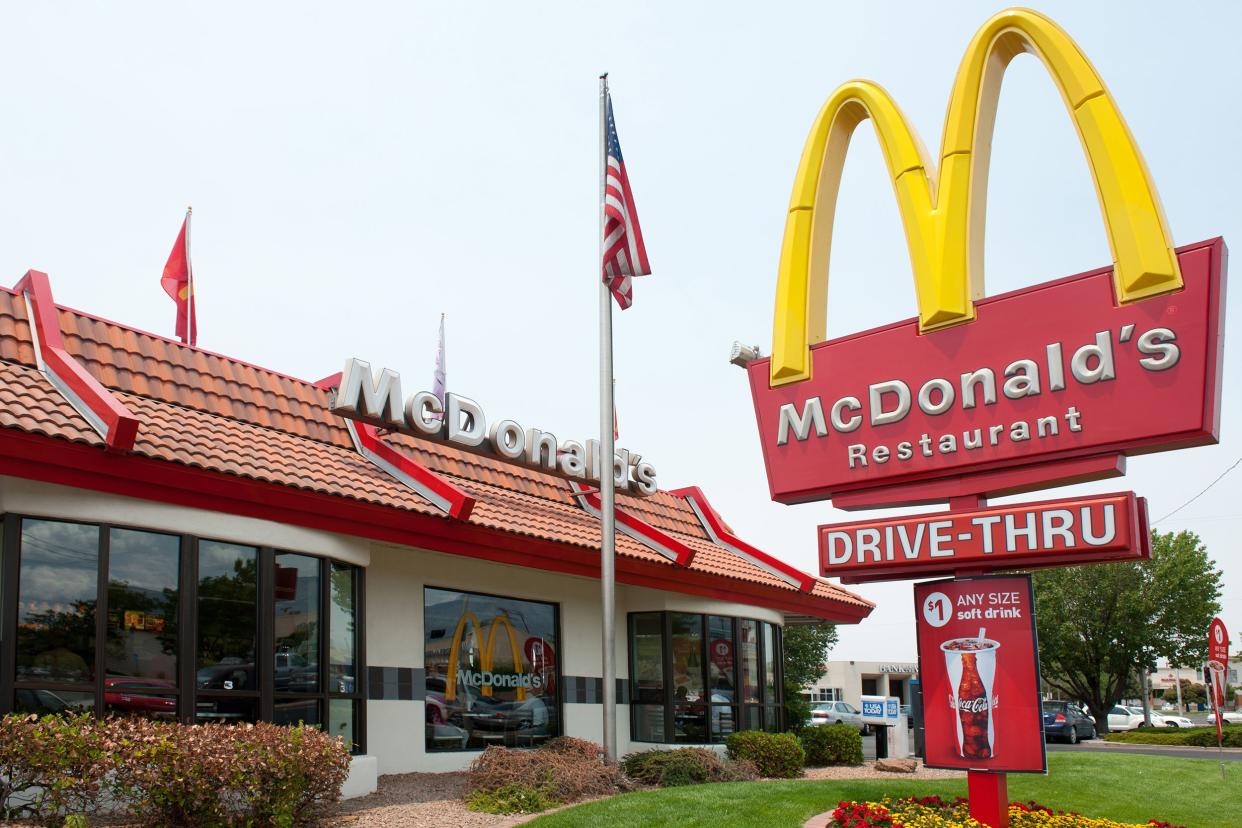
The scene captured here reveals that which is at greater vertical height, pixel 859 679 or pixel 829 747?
pixel 829 747

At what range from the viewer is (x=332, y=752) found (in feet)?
35.9

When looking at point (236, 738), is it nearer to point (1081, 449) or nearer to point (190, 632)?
point (190, 632)

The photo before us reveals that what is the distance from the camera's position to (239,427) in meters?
14.3

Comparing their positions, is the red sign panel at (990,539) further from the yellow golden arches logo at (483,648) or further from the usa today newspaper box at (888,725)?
the usa today newspaper box at (888,725)

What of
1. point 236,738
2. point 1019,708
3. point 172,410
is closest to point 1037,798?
point 1019,708

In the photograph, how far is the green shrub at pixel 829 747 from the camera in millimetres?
21172

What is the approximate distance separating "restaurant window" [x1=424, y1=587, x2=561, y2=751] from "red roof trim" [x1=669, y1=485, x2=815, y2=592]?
5304 millimetres

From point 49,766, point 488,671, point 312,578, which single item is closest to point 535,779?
point 488,671

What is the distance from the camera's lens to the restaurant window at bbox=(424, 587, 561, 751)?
16031 mm

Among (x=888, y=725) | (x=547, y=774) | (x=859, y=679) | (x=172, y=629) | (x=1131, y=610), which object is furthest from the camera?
(x=859, y=679)

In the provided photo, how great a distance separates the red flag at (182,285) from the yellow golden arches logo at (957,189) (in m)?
10.7

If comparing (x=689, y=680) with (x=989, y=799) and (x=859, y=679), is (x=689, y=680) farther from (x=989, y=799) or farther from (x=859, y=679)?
(x=859, y=679)

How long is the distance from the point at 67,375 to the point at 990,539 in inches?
380

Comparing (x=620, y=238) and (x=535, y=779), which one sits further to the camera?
(x=620, y=238)
